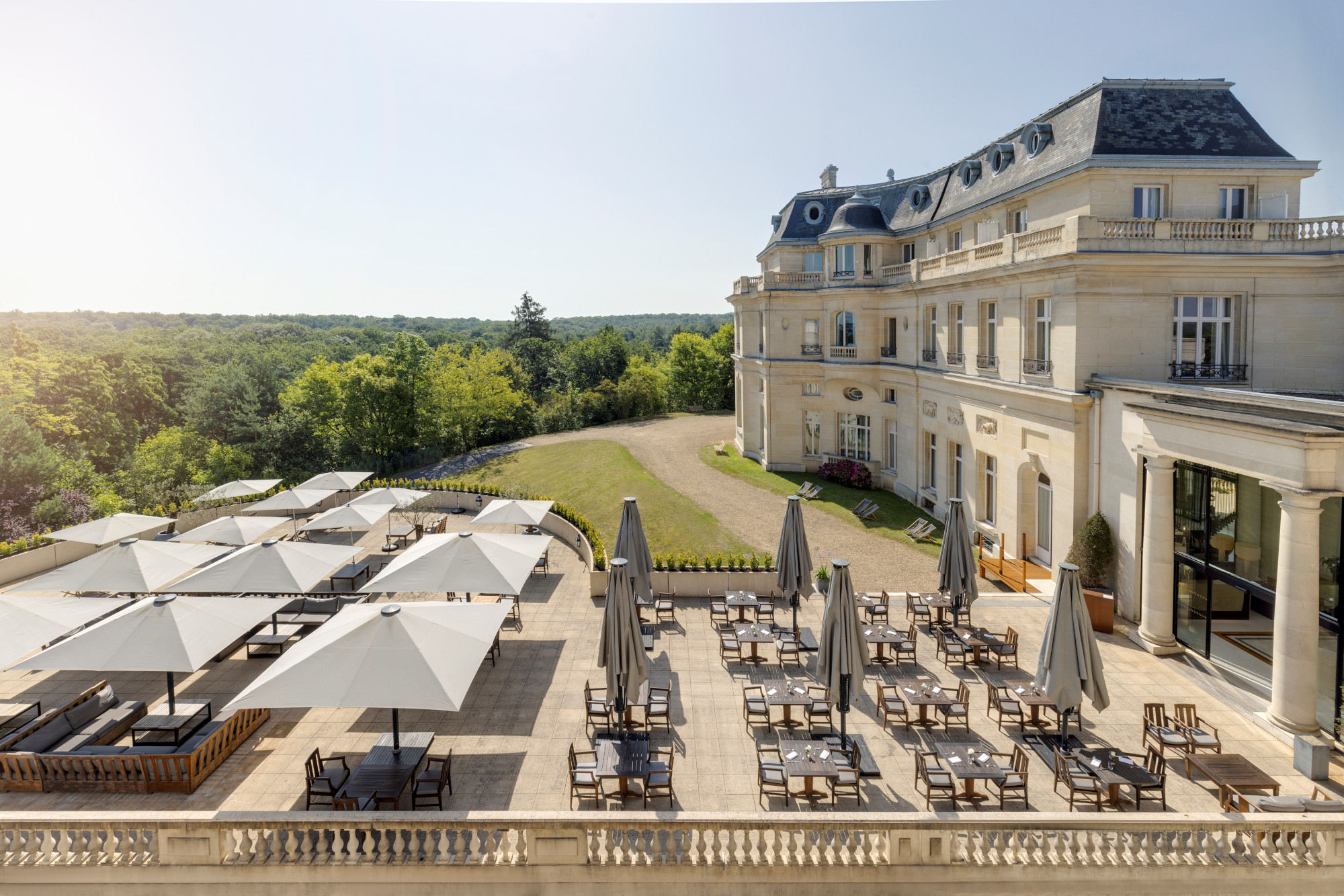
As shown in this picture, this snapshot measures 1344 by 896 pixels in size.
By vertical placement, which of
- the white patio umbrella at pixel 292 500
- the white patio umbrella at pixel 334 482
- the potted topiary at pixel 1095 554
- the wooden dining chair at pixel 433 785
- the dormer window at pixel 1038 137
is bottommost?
the wooden dining chair at pixel 433 785

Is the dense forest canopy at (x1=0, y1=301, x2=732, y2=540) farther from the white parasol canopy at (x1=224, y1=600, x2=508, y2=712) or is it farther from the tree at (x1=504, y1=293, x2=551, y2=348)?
the white parasol canopy at (x1=224, y1=600, x2=508, y2=712)

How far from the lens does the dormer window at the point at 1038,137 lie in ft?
83.0

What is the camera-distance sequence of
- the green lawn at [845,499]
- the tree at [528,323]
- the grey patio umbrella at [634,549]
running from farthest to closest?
the tree at [528,323], the green lawn at [845,499], the grey patio umbrella at [634,549]

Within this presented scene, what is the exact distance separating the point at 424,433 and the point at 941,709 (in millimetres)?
54288

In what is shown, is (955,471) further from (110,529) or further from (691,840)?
(110,529)

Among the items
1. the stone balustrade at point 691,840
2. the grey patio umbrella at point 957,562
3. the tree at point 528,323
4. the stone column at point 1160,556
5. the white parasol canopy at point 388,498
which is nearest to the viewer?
the stone balustrade at point 691,840

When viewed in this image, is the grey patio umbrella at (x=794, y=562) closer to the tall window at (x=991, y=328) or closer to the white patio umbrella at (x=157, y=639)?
the white patio umbrella at (x=157, y=639)

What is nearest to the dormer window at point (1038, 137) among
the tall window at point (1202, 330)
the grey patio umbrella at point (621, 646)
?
the tall window at point (1202, 330)

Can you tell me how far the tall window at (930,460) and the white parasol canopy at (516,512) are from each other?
19.0m

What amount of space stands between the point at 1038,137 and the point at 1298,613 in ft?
63.5

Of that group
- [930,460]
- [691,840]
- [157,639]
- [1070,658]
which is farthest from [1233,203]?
[157,639]

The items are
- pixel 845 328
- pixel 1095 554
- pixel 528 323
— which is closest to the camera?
pixel 1095 554

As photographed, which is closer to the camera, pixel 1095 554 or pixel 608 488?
pixel 1095 554

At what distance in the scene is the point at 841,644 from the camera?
42.3 ft
